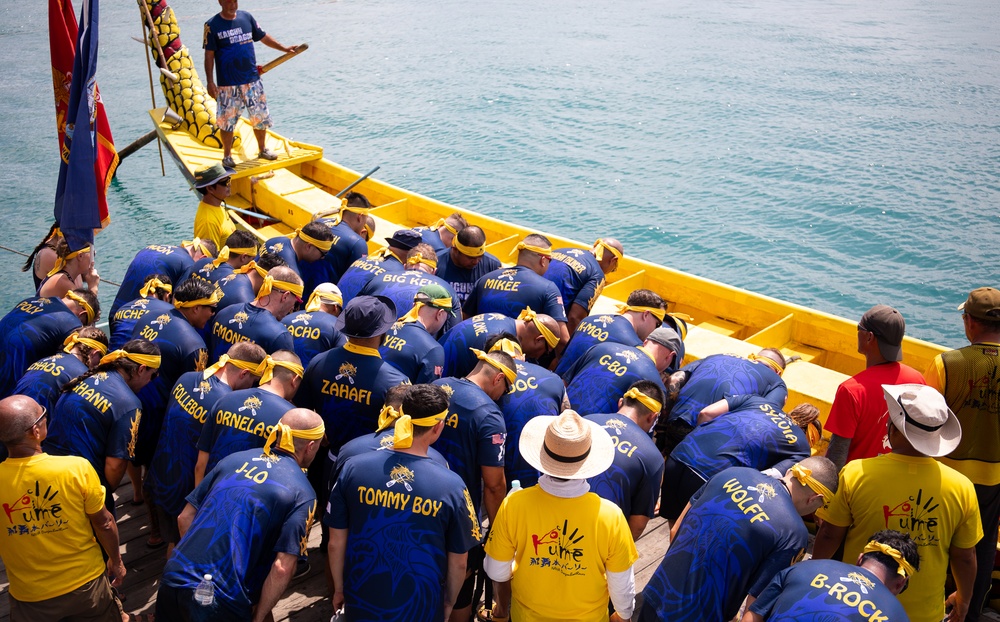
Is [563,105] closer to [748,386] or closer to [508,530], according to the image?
[748,386]

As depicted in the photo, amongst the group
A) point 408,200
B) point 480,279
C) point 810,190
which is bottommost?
point 810,190

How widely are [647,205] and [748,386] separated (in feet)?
48.6

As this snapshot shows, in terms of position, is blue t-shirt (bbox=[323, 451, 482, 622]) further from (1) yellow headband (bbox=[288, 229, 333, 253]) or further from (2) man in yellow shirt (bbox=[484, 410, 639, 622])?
(1) yellow headband (bbox=[288, 229, 333, 253])

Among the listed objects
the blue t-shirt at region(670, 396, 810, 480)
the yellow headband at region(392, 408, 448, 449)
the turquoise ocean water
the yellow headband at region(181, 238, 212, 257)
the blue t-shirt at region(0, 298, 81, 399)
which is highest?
the yellow headband at region(392, 408, 448, 449)

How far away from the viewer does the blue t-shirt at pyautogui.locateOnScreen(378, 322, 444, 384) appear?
5.33 meters

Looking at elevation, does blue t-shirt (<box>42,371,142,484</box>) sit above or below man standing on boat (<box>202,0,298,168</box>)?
below

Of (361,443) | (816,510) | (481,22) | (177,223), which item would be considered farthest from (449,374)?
(481,22)

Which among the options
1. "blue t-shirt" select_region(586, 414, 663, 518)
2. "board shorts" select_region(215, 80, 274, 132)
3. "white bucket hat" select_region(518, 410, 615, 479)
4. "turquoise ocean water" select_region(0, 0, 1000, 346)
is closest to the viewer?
"white bucket hat" select_region(518, 410, 615, 479)

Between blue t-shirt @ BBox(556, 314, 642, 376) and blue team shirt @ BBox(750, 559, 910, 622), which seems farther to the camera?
blue t-shirt @ BBox(556, 314, 642, 376)

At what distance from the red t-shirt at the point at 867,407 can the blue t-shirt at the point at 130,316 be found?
445 centimetres

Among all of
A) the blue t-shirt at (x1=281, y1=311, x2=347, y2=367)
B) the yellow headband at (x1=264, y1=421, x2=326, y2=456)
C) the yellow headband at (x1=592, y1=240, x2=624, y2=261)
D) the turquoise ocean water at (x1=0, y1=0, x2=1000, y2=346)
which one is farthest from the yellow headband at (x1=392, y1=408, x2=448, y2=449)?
the turquoise ocean water at (x1=0, y1=0, x2=1000, y2=346)

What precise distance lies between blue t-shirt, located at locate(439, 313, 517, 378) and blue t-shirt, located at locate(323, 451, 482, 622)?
1727 millimetres

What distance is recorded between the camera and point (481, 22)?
123 ft

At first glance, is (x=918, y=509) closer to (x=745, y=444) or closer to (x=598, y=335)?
(x=745, y=444)
